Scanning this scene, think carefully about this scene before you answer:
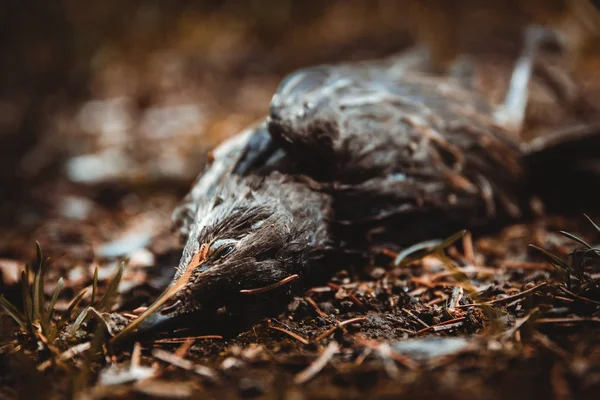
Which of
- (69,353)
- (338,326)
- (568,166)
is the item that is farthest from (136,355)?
(568,166)

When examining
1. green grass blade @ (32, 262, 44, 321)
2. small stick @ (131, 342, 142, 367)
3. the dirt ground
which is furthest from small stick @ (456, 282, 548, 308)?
green grass blade @ (32, 262, 44, 321)

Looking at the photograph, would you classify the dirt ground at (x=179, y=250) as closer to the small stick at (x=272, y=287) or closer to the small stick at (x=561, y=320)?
the small stick at (x=561, y=320)

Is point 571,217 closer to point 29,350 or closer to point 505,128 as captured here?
point 505,128

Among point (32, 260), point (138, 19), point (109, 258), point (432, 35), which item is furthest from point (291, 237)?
point (138, 19)

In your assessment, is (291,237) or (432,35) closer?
(291,237)

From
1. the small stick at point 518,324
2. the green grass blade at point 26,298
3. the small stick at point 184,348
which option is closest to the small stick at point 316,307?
the small stick at point 184,348

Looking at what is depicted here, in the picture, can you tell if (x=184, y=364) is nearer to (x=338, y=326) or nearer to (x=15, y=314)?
(x=338, y=326)
